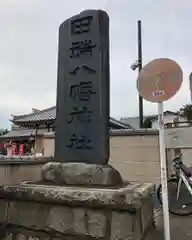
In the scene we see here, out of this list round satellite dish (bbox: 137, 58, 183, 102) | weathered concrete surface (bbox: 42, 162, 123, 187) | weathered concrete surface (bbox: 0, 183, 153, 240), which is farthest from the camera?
round satellite dish (bbox: 137, 58, 183, 102)

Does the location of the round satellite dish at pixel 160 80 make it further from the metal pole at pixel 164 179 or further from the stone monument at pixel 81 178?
the stone monument at pixel 81 178

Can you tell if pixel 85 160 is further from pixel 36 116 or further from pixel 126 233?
pixel 36 116

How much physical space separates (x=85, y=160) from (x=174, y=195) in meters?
3.31

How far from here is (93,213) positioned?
2.44 m

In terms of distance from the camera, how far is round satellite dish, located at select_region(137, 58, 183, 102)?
2.96 m

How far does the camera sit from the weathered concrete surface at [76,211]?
231 centimetres

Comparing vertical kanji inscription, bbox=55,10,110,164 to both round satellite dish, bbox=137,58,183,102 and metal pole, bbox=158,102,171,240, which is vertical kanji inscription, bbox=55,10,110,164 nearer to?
round satellite dish, bbox=137,58,183,102

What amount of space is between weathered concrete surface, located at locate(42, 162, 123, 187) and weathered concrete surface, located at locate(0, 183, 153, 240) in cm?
24

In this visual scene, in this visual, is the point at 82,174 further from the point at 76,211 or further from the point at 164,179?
the point at 164,179

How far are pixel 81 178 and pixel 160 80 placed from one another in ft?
4.61

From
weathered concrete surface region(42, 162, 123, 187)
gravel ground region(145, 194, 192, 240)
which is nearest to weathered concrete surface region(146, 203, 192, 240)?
gravel ground region(145, 194, 192, 240)

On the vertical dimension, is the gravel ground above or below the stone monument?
below

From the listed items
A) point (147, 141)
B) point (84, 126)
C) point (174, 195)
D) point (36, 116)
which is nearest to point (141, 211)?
point (84, 126)

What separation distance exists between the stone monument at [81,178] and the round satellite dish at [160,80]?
1.53 feet
